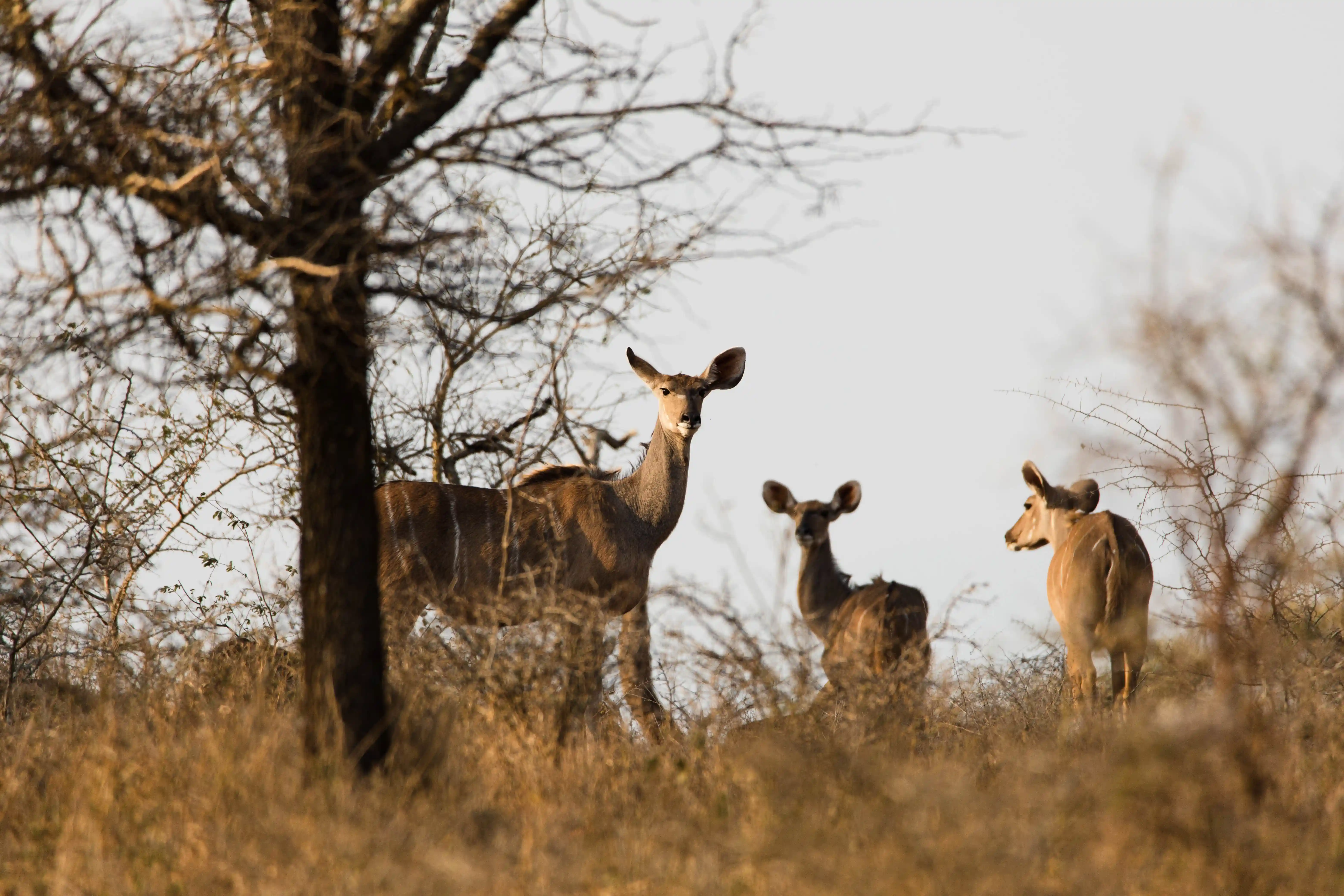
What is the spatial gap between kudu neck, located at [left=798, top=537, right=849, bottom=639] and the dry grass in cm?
327

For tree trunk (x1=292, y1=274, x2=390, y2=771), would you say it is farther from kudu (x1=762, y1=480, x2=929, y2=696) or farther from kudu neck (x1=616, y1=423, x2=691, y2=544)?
kudu neck (x1=616, y1=423, x2=691, y2=544)

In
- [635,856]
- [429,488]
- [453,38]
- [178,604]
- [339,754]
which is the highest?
[453,38]

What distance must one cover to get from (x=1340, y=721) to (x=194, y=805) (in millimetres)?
4901

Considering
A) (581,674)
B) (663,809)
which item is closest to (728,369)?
(581,674)

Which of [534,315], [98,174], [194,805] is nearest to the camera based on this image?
[194,805]

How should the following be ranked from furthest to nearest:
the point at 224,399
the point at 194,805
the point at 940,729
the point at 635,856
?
the point at 224,399 < the point at 940,729 < the point at 194,805 < the point at 635,856

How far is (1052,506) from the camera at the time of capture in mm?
11008

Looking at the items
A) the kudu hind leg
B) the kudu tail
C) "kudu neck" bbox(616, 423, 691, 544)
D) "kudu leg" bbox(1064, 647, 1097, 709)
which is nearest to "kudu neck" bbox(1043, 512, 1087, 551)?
the kudu tail

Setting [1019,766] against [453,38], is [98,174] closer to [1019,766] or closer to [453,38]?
[453,38]

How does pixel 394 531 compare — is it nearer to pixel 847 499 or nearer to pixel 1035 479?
pixel 847 499

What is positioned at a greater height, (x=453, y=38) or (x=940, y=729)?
(x=453, y=38)

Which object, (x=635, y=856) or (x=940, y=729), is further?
(x=940, y=729)

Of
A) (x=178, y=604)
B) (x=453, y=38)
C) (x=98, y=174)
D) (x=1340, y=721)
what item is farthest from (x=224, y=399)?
(x=1340, y=721)

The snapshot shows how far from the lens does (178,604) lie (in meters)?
9.08
